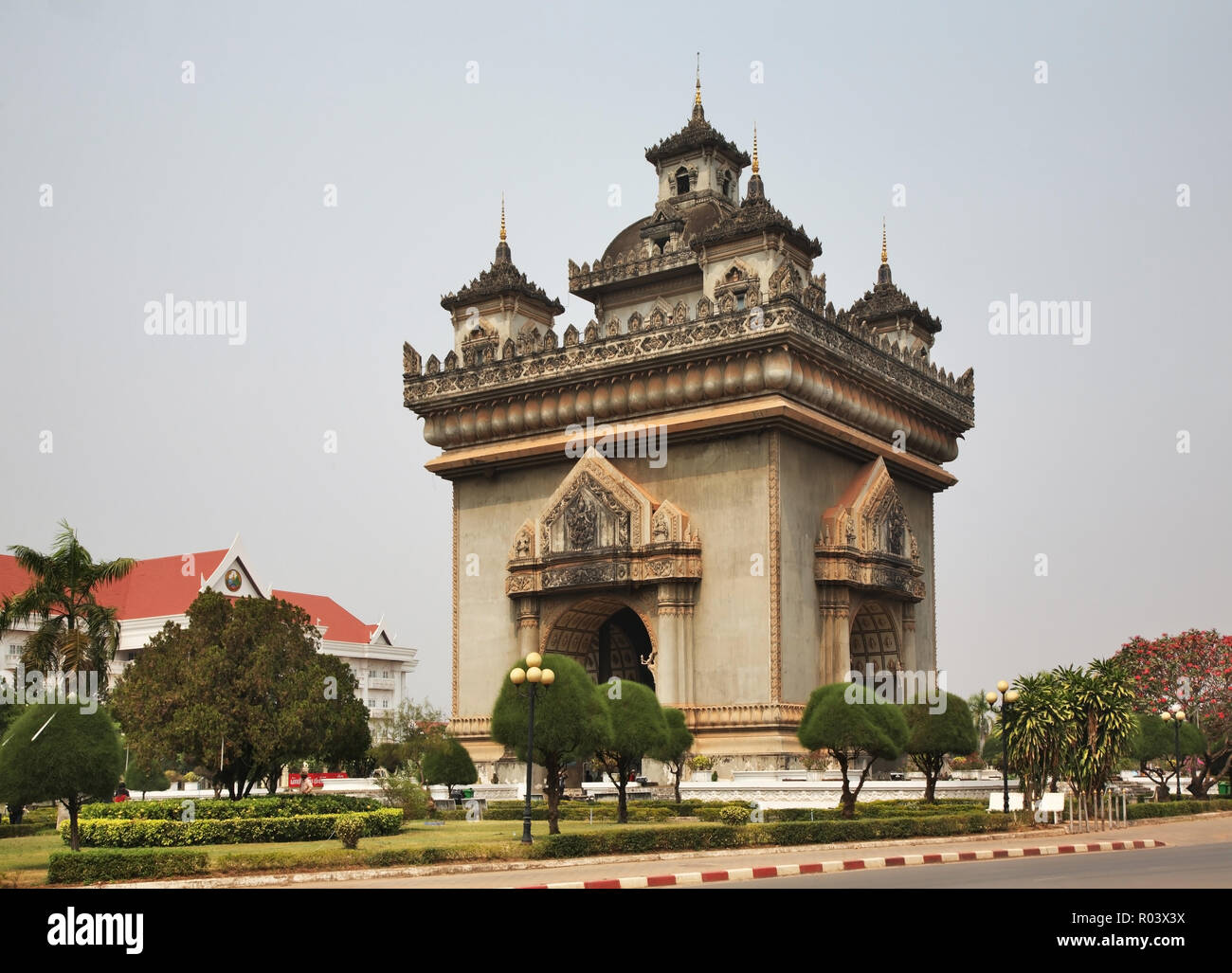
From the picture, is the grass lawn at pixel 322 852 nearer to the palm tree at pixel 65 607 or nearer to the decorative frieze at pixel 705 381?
the palm tree at pixel 65 607

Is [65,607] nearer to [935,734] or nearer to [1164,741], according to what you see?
[935,734]

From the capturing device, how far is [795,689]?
38438 mm

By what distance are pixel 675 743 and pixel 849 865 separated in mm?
12274

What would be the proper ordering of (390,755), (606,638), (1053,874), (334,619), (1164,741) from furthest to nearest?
1. (334,619)
2. (390,755)
3. (1164,741)
4. (606,638)
5. (1053,874)

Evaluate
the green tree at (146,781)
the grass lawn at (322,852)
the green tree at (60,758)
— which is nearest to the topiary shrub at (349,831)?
the grass lawn at (322,852)

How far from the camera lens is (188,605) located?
2950 inches

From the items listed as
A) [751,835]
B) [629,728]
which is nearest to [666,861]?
[751,835]

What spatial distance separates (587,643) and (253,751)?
1450 cm

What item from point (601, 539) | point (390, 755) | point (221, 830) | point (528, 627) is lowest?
point (390, 755)

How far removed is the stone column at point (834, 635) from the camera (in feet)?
130

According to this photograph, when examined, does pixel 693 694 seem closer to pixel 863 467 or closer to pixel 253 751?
pixel 863 467

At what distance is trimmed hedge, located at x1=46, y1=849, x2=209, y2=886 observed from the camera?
18.8 meters

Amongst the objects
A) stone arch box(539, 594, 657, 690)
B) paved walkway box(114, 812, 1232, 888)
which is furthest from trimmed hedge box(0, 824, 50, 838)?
stone arch box(539, 594, 657, 690)
